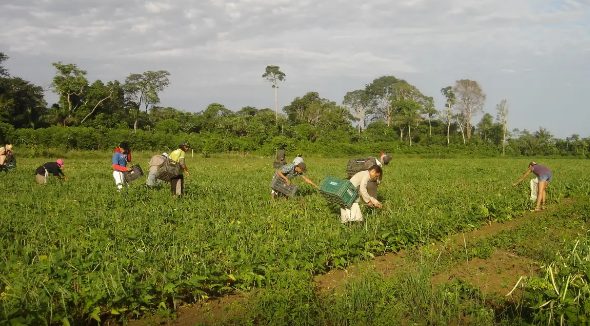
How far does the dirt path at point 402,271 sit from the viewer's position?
532 centimetres

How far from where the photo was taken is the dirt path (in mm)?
5324

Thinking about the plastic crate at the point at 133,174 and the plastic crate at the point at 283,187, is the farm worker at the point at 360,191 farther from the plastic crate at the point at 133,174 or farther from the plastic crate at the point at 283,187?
the plastic crate at the point at 133,174

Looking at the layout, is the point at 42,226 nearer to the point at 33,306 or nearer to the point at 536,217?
the point at 33,306

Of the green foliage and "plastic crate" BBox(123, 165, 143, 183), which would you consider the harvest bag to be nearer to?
"plastic crate" BBox(123, 165, 143, 183)

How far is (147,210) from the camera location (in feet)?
33.1

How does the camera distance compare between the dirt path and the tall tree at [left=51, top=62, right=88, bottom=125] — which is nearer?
the dirt path

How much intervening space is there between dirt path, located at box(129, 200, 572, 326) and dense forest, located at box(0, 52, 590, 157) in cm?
2516

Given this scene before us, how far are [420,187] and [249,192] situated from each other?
21.7ft

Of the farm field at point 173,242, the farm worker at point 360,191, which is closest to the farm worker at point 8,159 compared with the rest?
the farm field at point 173,242

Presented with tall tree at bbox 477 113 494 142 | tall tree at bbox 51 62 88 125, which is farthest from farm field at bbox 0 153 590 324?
tall tree at bbox 477 113 494 142

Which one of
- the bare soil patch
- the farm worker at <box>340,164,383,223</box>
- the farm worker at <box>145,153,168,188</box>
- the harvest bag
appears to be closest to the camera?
the bare soil patch

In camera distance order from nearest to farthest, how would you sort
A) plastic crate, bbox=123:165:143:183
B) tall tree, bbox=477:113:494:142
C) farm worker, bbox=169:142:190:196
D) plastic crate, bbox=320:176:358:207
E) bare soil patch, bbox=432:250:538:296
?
bare soil patch, bbox=432:250:538:296 < plastic crate, bbox=320:176:358:207 < farm worker, bbox=169:142:190:196 < plastic crate, bbox=123:165:143:183 < tall tree, bbox=477:113:494:142

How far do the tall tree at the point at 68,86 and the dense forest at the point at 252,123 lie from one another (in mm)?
81

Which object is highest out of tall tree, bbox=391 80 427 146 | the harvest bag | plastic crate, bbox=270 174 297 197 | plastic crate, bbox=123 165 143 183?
tall tree, bbox=391 80 427 146
